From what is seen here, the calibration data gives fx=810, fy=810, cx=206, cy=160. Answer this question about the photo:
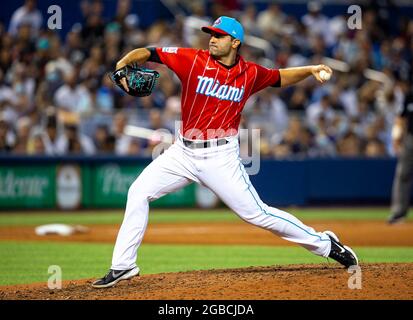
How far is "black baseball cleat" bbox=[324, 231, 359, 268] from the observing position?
7.45 meters

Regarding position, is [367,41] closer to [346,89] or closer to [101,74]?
[346,89]

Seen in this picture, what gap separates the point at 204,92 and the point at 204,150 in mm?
505

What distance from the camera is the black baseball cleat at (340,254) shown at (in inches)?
293

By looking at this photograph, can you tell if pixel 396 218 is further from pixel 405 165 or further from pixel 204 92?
pixel 204 92

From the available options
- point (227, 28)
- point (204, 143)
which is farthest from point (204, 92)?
point (227, 28)

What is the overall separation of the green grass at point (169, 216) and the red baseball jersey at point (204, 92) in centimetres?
789

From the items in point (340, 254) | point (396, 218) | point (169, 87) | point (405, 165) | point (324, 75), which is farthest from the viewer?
point (169, 87)

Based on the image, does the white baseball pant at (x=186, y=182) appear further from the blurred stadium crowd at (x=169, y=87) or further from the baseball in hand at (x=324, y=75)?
the blurred stadium crowd at (x=169, y=87)

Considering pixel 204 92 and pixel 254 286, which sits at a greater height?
pixel 204 92

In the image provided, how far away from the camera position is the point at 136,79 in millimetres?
6973

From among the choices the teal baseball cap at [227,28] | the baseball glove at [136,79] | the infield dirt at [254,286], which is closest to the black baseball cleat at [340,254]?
the infield dirt at [254,286]

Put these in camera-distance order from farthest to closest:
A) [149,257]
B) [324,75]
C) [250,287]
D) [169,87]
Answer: [169,87], [149,257], [324,75], [250,287]

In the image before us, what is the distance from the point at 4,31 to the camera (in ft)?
57.6

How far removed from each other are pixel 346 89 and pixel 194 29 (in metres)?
3.96
